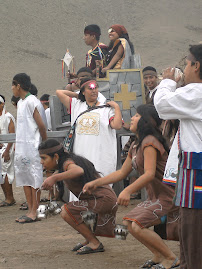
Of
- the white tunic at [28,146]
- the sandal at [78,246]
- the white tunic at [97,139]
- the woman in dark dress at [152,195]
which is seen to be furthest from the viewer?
the white tunic at [28,146]

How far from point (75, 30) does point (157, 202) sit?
4269 cm

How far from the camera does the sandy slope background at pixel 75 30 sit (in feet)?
128

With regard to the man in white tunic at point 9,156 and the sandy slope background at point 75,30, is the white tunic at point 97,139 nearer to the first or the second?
the man in white tunic at point 9,156

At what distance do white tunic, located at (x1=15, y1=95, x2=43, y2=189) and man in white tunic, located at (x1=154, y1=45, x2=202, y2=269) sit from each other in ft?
12.9

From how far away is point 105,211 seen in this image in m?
5.51

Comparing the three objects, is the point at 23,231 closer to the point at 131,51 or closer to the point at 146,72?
the point at 146,72

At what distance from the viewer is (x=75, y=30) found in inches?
1832

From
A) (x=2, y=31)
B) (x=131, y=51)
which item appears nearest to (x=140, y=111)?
(x=131, y=51)

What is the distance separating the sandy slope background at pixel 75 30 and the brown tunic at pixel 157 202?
29.4 m

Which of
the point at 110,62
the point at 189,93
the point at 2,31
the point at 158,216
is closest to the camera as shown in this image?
the point at 189,93

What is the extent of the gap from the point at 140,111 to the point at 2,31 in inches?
1553

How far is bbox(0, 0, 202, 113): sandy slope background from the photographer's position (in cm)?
3912

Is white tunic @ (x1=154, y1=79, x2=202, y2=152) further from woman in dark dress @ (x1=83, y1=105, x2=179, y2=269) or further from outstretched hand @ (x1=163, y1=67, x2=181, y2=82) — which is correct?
woman in dark dress @ (x1=83, y1=105, x2=179, y2=269)

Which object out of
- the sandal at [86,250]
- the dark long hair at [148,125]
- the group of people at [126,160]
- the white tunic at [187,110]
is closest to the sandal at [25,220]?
the group of people at [126,160]
